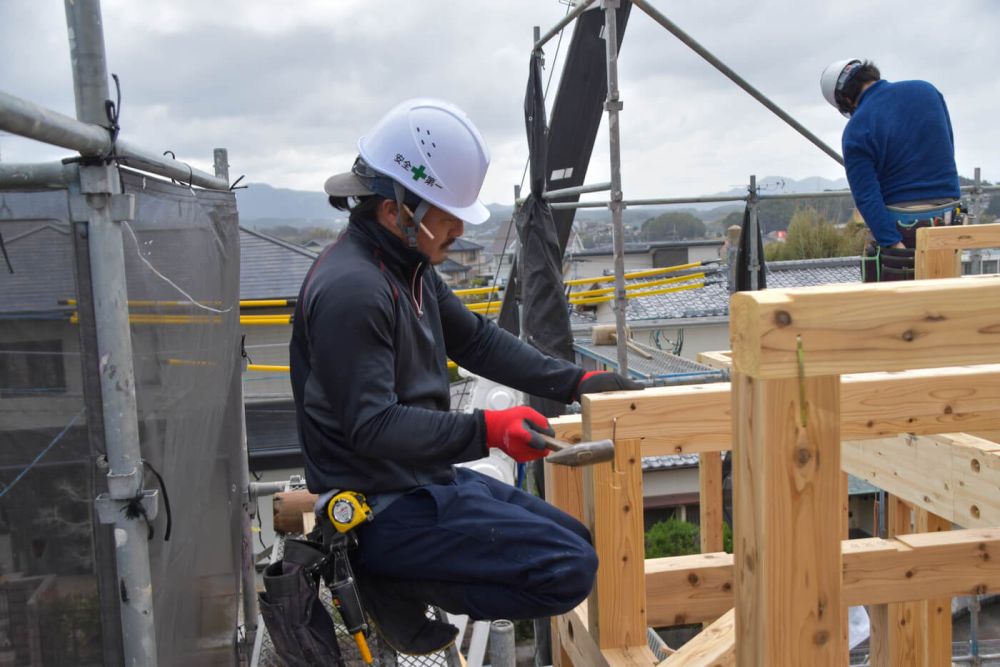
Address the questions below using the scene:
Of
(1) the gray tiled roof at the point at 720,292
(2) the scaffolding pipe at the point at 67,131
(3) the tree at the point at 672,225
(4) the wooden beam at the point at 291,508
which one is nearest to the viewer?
(2) the scaffolding pipe at the point at 67,131

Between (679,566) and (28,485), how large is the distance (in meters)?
2.34

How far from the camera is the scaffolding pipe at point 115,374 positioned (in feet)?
7.23

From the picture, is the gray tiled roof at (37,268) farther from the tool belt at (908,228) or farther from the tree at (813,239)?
the tree at (813,239)

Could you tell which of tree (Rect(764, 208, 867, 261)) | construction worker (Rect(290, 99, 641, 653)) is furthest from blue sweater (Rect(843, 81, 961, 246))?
tree (Rect(764, 208, 867, 261))

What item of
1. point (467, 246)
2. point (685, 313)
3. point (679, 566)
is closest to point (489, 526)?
point (679, 566)

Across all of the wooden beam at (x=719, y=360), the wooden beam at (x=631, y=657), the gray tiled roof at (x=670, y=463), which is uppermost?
the wooden beam at (x=719, y=360)

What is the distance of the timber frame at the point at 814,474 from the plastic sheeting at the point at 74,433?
1388 millimetres

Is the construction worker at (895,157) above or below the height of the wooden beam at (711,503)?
above

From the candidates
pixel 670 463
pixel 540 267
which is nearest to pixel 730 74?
pixel 540 267

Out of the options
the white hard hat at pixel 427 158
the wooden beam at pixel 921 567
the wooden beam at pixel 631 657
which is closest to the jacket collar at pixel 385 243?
the white hard hat at pixel 427 158

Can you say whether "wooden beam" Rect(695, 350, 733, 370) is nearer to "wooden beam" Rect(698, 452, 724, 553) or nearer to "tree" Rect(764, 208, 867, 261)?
"wooden beam" Rect(698, 452, 724, 553)

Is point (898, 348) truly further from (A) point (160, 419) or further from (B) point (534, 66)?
(B) point (534, 66)

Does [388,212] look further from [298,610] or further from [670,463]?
[670,463]

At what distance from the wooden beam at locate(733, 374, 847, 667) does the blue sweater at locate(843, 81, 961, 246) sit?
13.9 ft
